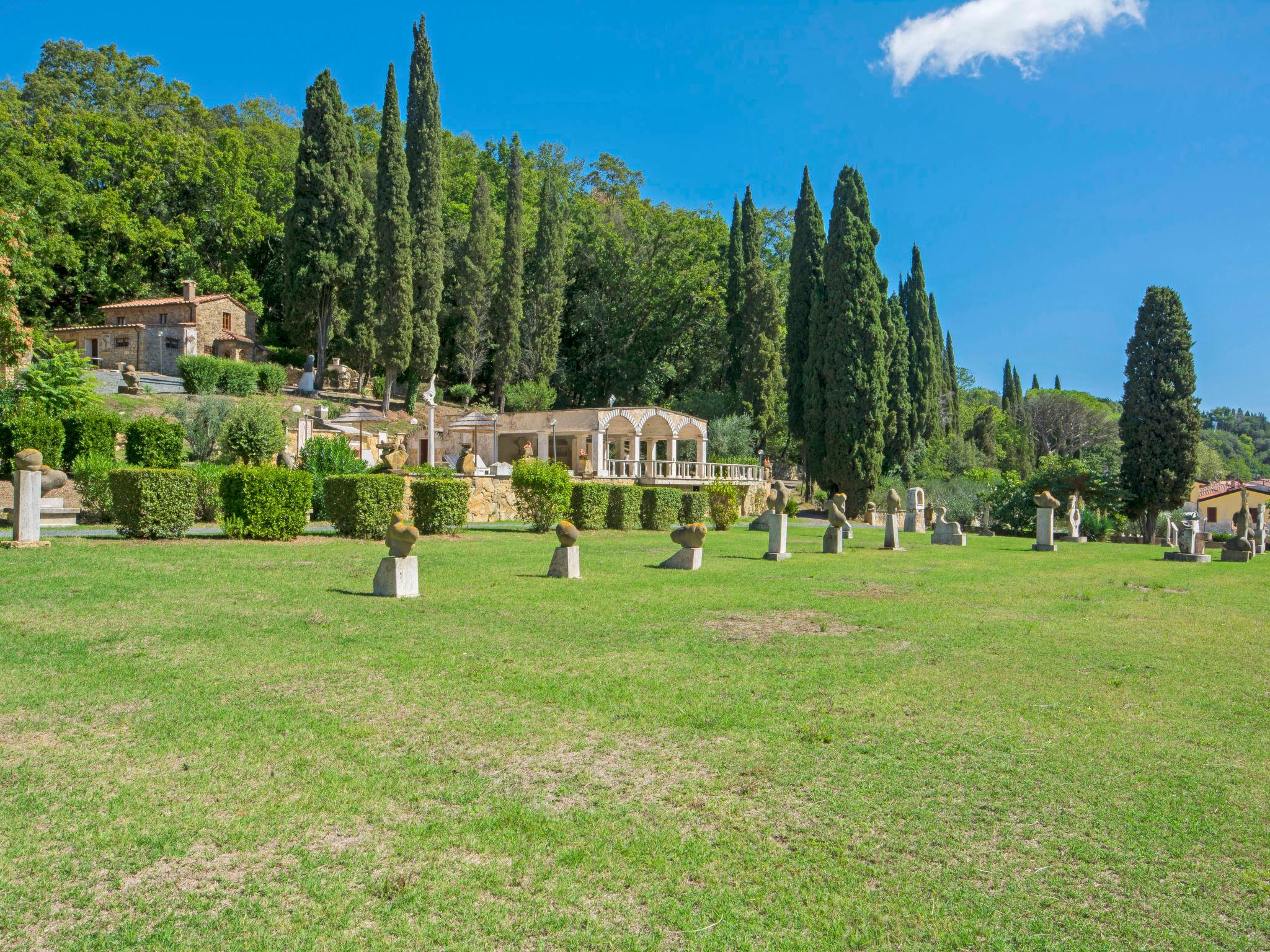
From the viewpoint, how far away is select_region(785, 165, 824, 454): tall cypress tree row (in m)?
39.9

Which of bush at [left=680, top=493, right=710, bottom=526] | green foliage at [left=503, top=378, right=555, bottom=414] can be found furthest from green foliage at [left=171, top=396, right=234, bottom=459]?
green foliage at [left=503, top=378, right=555, bottom=414]

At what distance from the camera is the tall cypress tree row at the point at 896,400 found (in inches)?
1515

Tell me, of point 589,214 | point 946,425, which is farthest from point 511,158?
point 946,425

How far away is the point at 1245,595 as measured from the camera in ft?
40.0

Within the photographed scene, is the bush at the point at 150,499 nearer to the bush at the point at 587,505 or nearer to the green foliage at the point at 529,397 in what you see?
the bush at the point at 587,505

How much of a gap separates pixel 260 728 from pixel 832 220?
35064mm

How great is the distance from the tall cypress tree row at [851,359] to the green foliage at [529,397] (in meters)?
14.9

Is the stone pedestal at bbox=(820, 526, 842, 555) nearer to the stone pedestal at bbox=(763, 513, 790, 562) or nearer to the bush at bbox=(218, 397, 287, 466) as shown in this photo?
the stone pedestal at bbox=(763, 513, 790, 562)

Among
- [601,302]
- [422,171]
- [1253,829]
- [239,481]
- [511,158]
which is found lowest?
[1253,829]

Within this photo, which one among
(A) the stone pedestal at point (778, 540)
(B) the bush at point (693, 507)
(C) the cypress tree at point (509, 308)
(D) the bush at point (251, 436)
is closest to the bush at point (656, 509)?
(B) the bush at point (693, 507)

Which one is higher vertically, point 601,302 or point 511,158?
point 511,158

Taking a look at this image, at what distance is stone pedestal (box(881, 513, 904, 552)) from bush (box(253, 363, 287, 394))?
26708 mm

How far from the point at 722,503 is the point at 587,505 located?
17.7ft

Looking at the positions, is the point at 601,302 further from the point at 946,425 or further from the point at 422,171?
the point at 946,425
